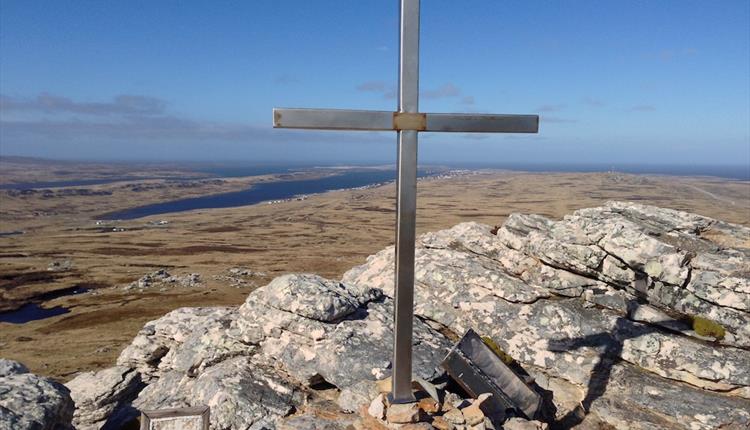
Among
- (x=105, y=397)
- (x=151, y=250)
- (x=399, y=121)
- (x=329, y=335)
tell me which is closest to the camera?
(x=399, y=121)

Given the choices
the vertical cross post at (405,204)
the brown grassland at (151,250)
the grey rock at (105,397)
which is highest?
the vertical cross post at (405,204)

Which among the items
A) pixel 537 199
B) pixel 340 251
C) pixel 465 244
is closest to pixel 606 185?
pixel 537 199

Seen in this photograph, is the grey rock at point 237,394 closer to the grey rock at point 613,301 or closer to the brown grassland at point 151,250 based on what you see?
the grey rock at point 613,301

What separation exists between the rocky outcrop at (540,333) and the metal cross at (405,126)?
5.88ft

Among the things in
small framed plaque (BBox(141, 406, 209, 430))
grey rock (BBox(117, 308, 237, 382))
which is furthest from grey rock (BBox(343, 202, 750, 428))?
small framed plaque (BBox(141, 406, 209, 430))

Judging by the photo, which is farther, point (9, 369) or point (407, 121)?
point (9, 369)

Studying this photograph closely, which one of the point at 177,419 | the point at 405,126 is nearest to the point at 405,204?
the point at 405,126

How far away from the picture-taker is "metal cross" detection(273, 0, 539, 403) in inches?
244

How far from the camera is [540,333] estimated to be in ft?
30.9

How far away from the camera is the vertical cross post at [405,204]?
6234 millimetres

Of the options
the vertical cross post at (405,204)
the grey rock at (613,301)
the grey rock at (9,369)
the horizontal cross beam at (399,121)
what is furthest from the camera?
the grey rock at (613,301)

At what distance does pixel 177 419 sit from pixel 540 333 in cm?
710

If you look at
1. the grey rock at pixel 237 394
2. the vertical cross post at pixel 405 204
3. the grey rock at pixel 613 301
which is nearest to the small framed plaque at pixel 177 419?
the grey rock at pixel 237 394

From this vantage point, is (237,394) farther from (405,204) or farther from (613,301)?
(613,301)
